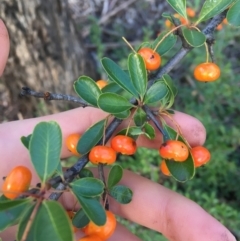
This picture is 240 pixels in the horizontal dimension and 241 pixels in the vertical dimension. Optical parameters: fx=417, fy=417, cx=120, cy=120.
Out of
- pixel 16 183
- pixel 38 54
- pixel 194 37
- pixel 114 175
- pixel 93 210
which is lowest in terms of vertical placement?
pixel 38 54

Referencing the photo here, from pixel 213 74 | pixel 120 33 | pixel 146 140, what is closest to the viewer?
pixel 213 74

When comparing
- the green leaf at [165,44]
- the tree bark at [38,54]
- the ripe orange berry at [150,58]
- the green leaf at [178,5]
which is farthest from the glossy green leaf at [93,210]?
the tree bark at [38,54]

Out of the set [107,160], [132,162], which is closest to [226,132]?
[132,162]

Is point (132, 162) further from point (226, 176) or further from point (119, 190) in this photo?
point (119, 190)

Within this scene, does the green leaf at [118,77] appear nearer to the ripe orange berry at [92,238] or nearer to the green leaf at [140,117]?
the green leaf at [140,117]

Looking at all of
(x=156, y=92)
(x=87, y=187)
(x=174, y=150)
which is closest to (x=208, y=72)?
(x=156, y=92)

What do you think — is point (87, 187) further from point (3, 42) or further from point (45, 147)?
point (3, 42)

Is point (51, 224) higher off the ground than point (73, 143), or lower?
higher
